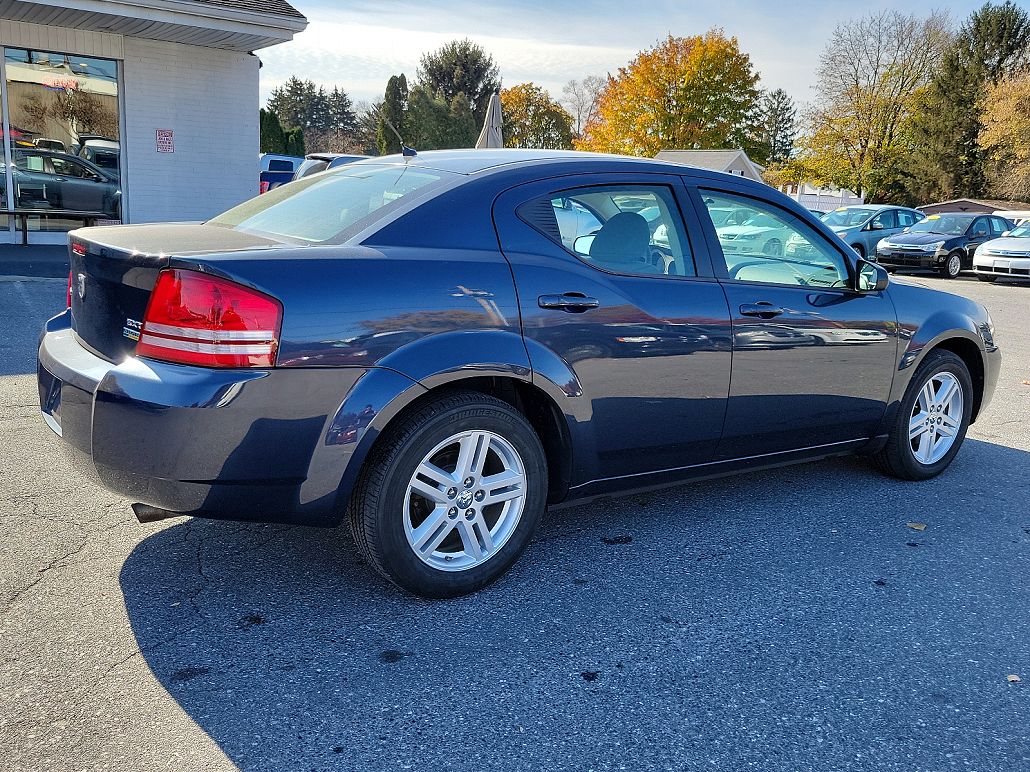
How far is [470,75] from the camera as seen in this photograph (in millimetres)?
69312

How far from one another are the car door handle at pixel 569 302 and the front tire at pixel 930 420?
215 cm

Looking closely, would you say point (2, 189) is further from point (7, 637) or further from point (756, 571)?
point (756, 571)

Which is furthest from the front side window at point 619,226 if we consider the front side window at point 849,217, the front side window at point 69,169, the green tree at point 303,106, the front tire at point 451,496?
the green tree at point 303,106

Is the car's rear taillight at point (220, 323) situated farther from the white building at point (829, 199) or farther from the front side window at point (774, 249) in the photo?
the white building at point (829, 199)

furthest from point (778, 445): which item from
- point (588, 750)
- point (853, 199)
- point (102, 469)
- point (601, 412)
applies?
point (853, 199)

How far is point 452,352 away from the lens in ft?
9.89

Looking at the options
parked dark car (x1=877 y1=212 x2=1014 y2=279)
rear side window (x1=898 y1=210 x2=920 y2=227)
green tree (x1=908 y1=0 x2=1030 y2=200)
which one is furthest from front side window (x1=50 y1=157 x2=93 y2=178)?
green tree (x1=908 y1=0 x2=1030 y2=200)

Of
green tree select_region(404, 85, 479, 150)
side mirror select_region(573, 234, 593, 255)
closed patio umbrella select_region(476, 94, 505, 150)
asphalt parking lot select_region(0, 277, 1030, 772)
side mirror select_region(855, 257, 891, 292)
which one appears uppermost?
green tree select_region(404, 85, 479, 150)

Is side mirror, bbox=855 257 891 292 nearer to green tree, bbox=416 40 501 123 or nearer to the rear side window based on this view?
the rear side window

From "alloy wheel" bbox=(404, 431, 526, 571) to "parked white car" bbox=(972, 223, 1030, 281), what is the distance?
726 inches

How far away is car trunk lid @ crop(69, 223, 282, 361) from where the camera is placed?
9.36 ft

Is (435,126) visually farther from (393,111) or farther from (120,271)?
(120,271)

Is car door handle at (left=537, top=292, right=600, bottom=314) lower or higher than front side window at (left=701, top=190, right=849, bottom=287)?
lower

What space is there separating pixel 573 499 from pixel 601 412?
391 millimetres
